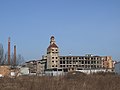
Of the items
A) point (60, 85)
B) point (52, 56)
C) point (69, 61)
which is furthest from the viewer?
point (69, 61)

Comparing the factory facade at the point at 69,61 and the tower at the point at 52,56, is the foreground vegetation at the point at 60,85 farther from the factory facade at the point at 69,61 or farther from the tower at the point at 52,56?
the factory facade at the point at 69,61

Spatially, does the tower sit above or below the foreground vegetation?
above

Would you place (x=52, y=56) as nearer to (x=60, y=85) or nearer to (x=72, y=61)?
(x=72, y=61)

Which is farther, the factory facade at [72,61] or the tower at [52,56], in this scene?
the factory facade at [72,61]

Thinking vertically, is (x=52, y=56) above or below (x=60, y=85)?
above

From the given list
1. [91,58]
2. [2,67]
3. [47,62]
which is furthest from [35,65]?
[2,67]

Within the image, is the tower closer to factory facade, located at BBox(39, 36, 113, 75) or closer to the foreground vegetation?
factory facade, located at BBox(39, 36, 113, 75)

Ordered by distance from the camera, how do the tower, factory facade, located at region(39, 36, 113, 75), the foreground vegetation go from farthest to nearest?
factory facade, located at region(39, 36, 113, 75) < the tower < the foreground vegetation

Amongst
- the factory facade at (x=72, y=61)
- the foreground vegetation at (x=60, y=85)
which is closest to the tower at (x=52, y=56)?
the factory facade at (x=72, y=61)

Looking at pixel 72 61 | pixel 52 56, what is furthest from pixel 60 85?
pixel 72 61

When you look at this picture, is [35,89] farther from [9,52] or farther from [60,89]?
[9,52]

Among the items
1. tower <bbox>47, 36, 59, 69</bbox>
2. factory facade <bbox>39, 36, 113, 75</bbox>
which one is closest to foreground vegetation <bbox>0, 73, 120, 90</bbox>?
tower <bbox>47, 36, 59, 69</bbox>

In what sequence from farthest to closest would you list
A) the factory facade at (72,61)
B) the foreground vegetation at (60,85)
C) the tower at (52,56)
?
the factory facade at (72,61) < the tower at (52,56) < the foreground vegetation at (60,85)

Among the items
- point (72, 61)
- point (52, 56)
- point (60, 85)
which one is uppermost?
point (52, 56)
